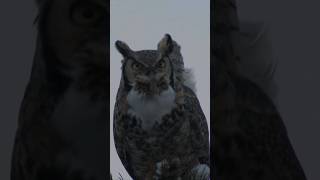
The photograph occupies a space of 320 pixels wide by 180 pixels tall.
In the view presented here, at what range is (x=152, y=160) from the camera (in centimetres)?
196

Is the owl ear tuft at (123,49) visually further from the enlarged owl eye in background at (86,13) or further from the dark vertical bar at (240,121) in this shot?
the dark vertical bar at (240,121)

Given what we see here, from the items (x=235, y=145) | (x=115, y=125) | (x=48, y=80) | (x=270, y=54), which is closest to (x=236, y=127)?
(x=235, y=145)

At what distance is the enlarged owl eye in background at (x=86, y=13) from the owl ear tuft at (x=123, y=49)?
172mm

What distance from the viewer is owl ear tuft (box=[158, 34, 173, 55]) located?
1.90 metres

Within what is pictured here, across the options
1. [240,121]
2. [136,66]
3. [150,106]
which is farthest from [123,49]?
[240,121]

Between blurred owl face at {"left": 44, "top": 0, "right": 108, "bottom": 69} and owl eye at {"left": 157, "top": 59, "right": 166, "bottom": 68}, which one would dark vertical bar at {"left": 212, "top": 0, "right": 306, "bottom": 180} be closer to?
owl eye at {"left": 157, "top": 59, "right": 166, "bottom": 68}

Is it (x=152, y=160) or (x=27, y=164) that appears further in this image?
(x=27, y=164)

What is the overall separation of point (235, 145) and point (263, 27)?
378 millimetres

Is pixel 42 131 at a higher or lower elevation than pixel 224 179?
higher

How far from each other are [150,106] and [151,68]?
12cm

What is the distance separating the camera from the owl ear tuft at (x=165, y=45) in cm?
190

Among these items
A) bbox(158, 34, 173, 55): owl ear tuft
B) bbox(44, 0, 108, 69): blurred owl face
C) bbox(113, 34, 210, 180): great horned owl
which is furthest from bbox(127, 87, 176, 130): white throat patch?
bbox(44, 0, 108, 69): blurred owl face

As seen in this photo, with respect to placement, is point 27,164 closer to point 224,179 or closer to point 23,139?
point 23,139

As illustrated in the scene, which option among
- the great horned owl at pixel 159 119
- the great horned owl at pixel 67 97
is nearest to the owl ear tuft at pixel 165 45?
the great horned owl at pixel 159 119
